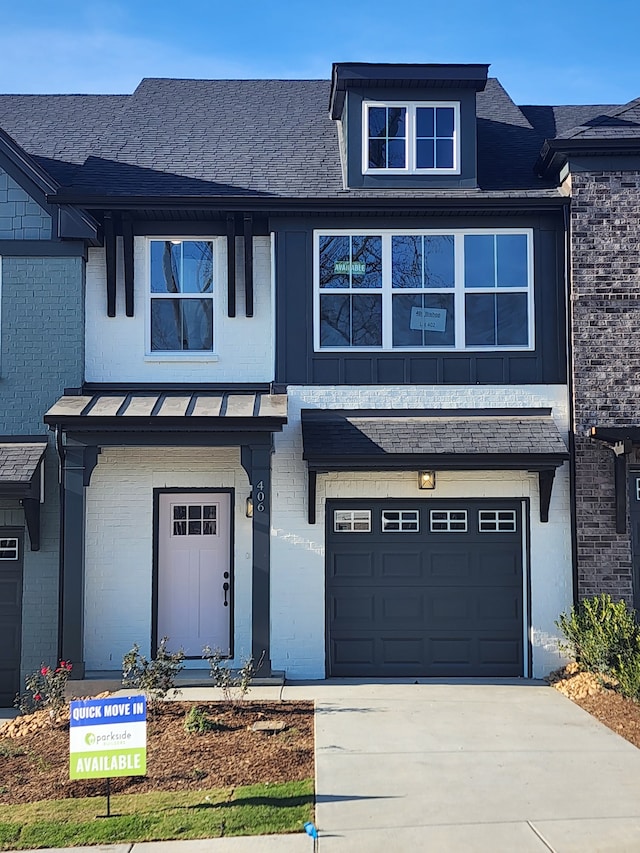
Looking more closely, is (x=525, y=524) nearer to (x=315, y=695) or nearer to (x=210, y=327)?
(x=315, y=695)

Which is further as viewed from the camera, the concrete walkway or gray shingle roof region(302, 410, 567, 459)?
gray shingle roof region(302, 410, 567, 459)

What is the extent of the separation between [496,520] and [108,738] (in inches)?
256

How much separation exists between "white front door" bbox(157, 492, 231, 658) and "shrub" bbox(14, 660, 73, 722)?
1589 mm

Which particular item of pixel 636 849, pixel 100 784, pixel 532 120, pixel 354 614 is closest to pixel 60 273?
pixel 354 614

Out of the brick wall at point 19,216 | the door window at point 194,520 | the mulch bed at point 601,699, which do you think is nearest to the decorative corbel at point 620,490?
the mulch bed at point 601,699

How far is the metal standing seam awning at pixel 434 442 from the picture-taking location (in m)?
11.0

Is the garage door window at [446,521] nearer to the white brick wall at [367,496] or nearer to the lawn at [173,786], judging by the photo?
the white brick wall at [367,496]

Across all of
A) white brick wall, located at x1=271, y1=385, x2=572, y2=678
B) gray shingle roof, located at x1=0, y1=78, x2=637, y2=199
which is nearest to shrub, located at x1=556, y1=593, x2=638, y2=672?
white brick wall, located at x1=271, y1=385, x2=572, y2=678

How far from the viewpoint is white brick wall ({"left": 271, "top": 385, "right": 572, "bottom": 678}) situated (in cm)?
1137

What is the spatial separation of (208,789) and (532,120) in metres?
11.2

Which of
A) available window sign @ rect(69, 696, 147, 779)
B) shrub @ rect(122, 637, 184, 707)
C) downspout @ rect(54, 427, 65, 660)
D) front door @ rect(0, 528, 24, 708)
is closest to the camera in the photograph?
available window sign @ rect(69, 696, 147, 779)

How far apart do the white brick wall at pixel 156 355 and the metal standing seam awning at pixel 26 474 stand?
3.94 feet

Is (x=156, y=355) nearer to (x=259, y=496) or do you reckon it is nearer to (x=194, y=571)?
(x=259, y=496)

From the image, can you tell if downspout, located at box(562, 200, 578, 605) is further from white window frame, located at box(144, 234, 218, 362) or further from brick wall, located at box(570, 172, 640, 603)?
white window frame, located at box(144, 234, 218, 362)
